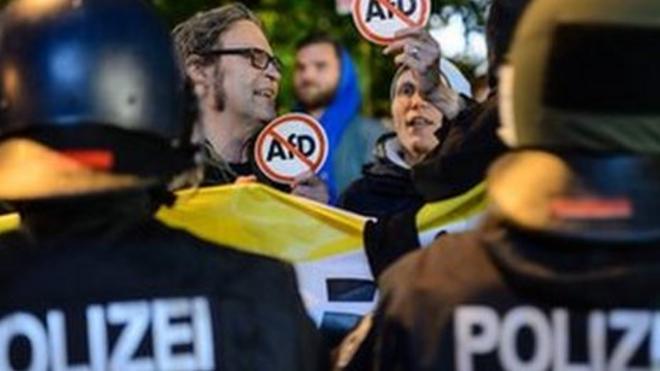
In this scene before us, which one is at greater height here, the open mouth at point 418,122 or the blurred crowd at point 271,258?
the blurred crowd at point 271,258

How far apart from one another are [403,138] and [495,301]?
338 centimetres

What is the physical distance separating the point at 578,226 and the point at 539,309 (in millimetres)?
164

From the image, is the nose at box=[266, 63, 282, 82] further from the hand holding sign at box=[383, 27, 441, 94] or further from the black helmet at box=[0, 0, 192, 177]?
the black helmet at box=[0, 0, 192, 177]

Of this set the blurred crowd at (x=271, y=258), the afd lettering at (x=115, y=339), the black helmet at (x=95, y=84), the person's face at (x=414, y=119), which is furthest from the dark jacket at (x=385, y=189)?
the afd lettering at (x=115, y=339)

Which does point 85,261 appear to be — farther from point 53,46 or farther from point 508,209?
point 508,209

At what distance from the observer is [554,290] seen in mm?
3848

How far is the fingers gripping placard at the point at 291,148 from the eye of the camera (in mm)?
7254

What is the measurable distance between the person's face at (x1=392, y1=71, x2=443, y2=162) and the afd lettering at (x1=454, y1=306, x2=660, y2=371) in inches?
124

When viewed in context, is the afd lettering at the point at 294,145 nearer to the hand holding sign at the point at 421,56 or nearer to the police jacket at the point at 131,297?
the hand holding sign at the point at 421,56

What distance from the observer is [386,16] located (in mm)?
7254

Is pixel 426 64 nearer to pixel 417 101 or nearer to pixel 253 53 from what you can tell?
pixel 417 101

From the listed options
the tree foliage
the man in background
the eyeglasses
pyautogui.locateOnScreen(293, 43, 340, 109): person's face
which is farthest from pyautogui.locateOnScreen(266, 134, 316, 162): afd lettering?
the tree foliage

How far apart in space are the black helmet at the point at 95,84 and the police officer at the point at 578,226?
0.64m

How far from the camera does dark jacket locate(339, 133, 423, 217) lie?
716 centimetres
